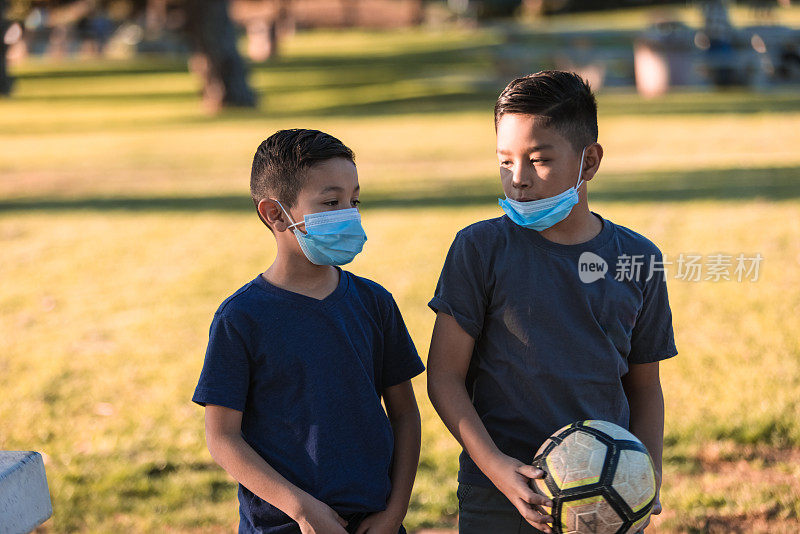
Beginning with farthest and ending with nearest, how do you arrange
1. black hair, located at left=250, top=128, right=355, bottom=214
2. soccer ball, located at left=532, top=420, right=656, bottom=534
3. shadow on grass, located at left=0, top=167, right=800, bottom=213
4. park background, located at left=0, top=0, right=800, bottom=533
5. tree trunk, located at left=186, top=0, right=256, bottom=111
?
tree trunk, located at left=186, top=0, right=256, bottom=111 → shadow on grass, located at left=0, top=167, right=800, bottom=213 → park background, located at left=0, top=0, right=800, bottom=533 → black hair, located at left=250, top=128, right=355, bottom=214 → soccer ball, located at left=532, top=420, right=656, bottom=534

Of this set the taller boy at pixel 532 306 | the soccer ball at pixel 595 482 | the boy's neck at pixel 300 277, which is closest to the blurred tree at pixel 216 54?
the boy's neck at pixel 300 277

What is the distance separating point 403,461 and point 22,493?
3.87ft

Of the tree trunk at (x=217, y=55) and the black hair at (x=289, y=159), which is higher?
the black hair at (x=289, y=159)

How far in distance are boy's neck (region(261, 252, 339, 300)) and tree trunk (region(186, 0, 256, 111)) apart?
2440cm

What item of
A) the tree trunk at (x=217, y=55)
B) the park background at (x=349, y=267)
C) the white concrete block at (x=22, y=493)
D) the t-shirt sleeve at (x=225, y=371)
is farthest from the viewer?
the tree trunk at (x=217, y=55)

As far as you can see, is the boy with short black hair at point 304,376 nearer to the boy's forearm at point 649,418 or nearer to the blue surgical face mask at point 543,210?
the blue surgical face mask at point 543,210

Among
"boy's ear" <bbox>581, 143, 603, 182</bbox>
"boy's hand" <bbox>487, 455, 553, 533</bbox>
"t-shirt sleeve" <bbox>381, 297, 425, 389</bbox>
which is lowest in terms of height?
"boy's hand" <bbox>487, 455, 553, 533</bbox>

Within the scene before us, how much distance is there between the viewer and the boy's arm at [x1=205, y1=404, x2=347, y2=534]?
270 centimetres

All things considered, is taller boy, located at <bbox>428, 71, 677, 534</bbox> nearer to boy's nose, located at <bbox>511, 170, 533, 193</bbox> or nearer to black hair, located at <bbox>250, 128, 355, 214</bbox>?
boy's nose, located at <bbox>511, 170, 533, 193</bbox>

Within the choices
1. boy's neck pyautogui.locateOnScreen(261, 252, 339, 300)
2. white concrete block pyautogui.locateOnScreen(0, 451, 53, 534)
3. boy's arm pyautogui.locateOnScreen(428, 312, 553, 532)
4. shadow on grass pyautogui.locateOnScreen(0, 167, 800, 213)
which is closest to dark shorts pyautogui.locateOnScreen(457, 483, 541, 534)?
boy's arm pyautogui.locateOnScreen(428, 312, 553, 532)

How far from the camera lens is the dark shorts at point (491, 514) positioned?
9.57 ft

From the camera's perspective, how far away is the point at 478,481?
2.95m

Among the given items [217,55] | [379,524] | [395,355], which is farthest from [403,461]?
[217,55]

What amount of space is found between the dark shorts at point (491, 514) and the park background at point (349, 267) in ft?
5.85
